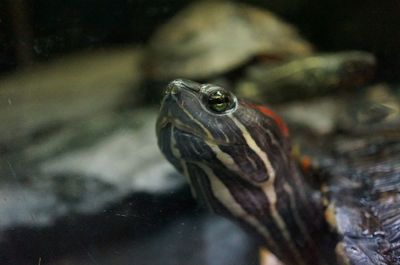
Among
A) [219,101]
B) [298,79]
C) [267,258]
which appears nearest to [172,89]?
[219,101]

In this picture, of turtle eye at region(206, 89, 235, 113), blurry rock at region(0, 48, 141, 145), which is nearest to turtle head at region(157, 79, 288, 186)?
turtle eye at region(206, 89, 235, 113)

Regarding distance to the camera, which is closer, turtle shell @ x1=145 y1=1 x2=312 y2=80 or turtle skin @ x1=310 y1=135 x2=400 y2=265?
turtle skin @ x1=310 y1=135 x2=400 y2=265

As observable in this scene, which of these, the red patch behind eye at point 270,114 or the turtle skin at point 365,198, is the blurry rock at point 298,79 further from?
the red patch behind eye at point 270,114

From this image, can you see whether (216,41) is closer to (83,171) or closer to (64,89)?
(64,89)

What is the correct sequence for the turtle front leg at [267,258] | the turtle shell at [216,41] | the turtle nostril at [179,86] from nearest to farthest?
the turtle nostril at [179,86]
the turtle front leg at [267,258]
the turtle shell at [216,41]

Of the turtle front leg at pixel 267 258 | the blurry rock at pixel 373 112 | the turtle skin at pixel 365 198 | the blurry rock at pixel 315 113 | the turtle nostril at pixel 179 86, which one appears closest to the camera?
the turtle nostril at pixel 179 86

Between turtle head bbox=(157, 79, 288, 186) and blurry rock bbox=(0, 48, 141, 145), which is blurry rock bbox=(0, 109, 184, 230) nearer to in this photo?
blurry rock bbox=(0, 48, 141, 145)

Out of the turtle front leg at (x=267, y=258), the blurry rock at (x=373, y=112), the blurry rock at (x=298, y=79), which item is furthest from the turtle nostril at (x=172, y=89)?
the blurry rock at (x=298, y=79)
